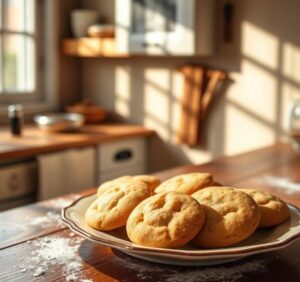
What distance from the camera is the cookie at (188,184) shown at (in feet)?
2.97

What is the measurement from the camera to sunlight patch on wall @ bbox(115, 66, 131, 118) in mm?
3041

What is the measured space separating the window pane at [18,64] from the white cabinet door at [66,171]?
2.54 feet

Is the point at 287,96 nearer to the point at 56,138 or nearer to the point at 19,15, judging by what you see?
the point at 56,138

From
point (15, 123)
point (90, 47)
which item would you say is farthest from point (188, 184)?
point (90, 47)

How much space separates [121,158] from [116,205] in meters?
1.92

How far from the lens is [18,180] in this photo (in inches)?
88.3

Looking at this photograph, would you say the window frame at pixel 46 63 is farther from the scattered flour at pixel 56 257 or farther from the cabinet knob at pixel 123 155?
the scattered flour at pixel 56 257

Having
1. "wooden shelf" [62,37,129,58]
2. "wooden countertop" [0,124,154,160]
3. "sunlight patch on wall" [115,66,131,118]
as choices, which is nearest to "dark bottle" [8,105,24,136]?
"wooden countertop" [0,124,154,160]

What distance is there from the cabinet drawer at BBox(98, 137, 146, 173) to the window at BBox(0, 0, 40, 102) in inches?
28.5

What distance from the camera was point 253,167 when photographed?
174cm

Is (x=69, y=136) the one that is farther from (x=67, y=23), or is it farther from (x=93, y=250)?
(x=93, y=250)

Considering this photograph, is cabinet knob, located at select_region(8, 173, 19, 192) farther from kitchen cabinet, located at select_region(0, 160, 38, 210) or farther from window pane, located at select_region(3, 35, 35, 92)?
window pane, located at select_region(3, 35, 35, 92)

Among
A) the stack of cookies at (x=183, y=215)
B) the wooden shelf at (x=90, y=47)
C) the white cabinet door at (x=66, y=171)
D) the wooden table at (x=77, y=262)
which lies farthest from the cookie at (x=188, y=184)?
the wooden shelf at (x=90, y=47)

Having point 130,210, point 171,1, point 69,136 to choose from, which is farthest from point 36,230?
point 171,1
